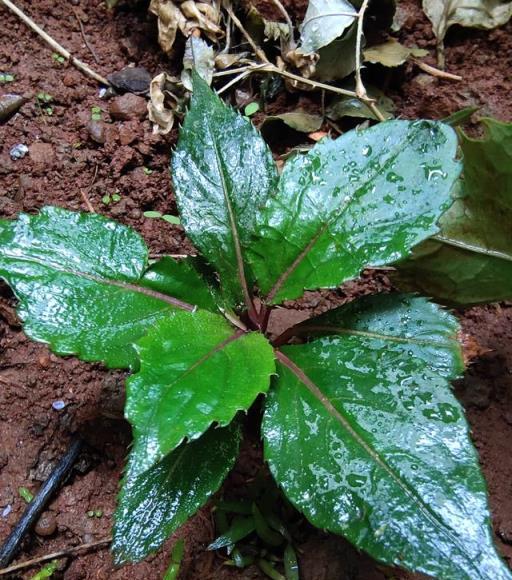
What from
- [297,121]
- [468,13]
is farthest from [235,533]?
[468,13]

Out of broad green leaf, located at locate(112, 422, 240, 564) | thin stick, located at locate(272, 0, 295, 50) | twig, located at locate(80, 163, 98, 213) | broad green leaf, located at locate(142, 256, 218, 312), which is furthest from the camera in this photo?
thin stick, located at locate(272, 0, 295, 50)

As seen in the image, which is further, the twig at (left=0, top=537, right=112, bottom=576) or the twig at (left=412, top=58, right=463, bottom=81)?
the twig at (left=412, top=58, right=463, bottom=81)

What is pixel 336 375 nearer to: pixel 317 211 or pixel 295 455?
pixel 295 455

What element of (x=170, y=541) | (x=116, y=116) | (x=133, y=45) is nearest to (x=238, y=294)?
(x=170, y=541)

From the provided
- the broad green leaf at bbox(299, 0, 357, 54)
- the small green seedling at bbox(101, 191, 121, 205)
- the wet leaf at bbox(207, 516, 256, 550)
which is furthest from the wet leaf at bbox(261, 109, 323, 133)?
the wet leaf at bbox(207, 516, 256, 550)

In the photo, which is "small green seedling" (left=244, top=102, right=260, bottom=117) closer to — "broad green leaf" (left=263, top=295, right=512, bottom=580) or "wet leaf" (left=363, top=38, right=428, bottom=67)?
"wet leaf" (left=363, top=38, right=428, bottom=67)

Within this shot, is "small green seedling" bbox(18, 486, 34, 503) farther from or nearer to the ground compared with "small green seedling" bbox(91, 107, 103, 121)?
nearer to the ground
